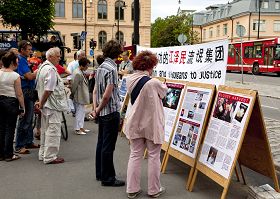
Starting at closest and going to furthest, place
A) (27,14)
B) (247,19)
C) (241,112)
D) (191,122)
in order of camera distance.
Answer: (241,112) < (191,122) < (27,14) < (247,19)

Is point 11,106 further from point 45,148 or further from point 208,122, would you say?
point 208,122

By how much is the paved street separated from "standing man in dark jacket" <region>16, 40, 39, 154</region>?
31 cm

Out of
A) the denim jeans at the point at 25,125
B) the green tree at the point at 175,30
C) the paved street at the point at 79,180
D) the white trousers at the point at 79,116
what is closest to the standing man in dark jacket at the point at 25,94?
the denim jeans at the point at 25,125

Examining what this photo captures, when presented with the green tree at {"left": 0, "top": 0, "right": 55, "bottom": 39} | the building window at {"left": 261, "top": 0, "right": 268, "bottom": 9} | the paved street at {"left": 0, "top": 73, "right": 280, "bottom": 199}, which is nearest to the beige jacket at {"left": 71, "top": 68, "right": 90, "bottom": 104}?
the paved street at {"left": 0, "top": 73, "right": 280, "bottom": 199}

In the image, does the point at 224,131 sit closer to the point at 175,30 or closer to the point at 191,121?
Result: the point at 191,121

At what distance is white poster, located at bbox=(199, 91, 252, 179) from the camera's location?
4.67 meters

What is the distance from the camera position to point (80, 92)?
9297 mm

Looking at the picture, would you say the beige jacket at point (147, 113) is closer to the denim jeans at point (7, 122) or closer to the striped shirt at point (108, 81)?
the striped shirt at point (108, 81)

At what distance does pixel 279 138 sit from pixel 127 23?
63.3 meters

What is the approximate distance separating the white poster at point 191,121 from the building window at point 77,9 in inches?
2547

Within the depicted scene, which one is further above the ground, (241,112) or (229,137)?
(241,112)

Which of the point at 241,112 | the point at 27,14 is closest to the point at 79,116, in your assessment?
the point at 241,112

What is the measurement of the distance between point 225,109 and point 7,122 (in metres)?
3.77

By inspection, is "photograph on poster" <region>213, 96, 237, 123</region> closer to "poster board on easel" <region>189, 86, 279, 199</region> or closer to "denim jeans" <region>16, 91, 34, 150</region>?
"poster board on easel" <region>189, 86, 279, 199</region>
